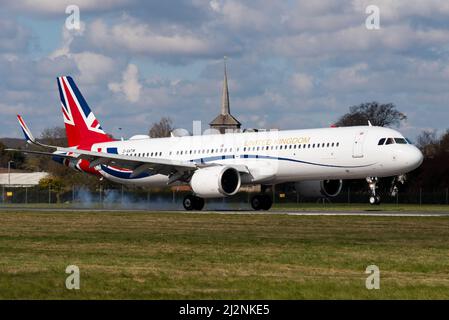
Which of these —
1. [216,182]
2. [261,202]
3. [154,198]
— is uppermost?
[216,182]

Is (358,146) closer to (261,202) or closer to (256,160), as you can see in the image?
(256,160)

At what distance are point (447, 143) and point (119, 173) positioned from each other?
4572 centimetres

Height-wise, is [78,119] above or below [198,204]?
above

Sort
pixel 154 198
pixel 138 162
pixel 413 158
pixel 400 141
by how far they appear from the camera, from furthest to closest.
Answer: pixel 154 198
pixel 138 162
pixel 400 141
pixel 413 158

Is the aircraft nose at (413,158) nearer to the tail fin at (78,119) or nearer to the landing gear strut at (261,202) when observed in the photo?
the landing gear strut at (261,202)

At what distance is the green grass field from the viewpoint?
1684 centimetres

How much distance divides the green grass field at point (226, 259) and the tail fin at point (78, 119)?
24.0 metres

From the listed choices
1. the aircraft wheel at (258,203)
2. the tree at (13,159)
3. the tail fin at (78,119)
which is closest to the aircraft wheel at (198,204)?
the aircraft wheel at (258,203)

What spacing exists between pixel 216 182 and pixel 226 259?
27197 millimetres

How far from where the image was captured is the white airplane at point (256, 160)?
47.2m

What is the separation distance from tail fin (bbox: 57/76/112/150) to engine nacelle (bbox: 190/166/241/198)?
40.6 feet

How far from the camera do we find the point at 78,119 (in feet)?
200

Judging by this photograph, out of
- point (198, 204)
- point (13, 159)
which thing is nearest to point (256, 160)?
point (198, 204)

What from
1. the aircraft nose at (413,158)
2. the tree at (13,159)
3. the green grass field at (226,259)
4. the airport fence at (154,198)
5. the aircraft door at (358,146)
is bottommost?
the green grass field at (226,259)
